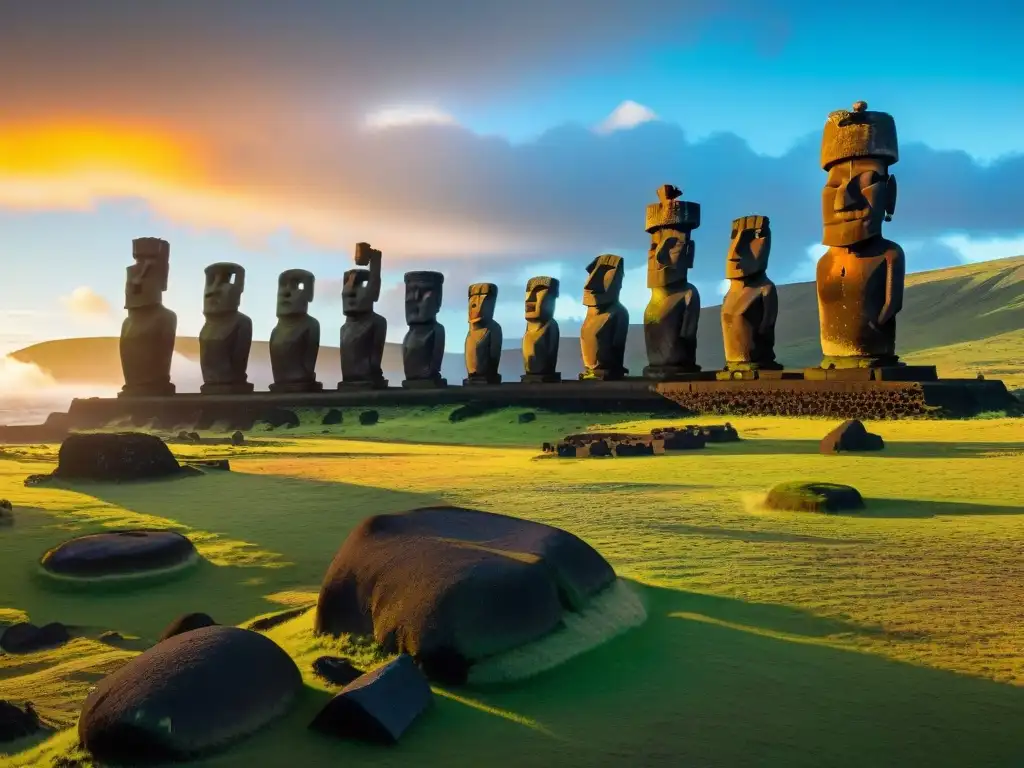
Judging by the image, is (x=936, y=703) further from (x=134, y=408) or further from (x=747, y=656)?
(x=134, y=408)

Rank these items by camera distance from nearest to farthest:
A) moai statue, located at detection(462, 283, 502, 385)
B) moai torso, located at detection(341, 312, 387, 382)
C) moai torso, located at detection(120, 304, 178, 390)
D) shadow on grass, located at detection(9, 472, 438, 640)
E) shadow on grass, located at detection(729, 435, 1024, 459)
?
1. shadow on grass, located at detection(9, 472, 438, 640)
2. shadow on grass, located at detection(729, 435, 1024, 459)
3. moai statue, located at detection(462, 283, 502, 385)
4. moai torso, located at detection(341, 312, 387, 382)
5. moai torso, located at detection(120, 304, 178, 390)

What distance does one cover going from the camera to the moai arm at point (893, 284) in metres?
13.4

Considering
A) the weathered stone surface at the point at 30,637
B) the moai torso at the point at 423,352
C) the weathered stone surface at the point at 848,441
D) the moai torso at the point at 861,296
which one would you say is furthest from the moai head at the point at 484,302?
the weathered stone surface at the point at 30,637

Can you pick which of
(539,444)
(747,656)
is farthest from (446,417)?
(747,656)

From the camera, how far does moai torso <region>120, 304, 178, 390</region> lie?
20.9 m

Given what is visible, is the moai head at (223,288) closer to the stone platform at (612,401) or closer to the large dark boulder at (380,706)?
the stone platform at (612,401)

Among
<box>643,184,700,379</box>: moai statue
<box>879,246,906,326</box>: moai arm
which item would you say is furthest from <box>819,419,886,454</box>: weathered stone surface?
<box>643,184,700,379</box>: moai statue

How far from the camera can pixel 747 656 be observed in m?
2.96

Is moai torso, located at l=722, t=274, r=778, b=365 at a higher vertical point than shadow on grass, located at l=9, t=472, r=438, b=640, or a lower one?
higher

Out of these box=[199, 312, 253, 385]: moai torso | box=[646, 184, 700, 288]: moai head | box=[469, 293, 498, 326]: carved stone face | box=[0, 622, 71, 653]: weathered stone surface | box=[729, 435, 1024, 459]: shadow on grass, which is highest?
box=[646, 184, 700, 288]: moai head

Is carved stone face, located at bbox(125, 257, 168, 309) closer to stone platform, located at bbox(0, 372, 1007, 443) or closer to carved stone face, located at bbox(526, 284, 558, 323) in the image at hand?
stone platform, located at bbox(0, 372, 1007, 443)

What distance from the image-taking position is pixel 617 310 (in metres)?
17.7

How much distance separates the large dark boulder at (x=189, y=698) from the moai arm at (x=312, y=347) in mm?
18208

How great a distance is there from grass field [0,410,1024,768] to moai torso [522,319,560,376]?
10.2 m
